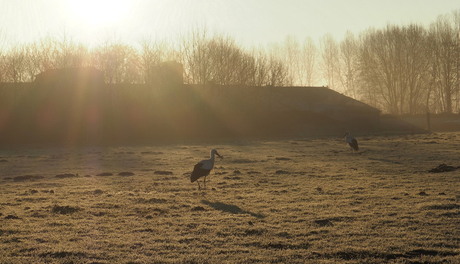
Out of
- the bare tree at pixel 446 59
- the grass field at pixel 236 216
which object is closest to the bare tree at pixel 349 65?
the bare tree at pixel 446 59

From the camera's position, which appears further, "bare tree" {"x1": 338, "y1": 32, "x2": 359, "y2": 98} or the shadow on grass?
"bare tree" {"x1": 338, "y1": 32, "x2": 359, "y2": 98}

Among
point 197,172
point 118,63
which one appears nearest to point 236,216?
point 197,172

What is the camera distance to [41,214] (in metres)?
14.4

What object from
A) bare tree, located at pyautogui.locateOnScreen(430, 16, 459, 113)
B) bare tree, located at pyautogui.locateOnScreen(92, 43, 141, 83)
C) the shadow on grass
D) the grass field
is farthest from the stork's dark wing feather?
bare tree, located at pyautogui.locateOnScreen(430, 16, 459, 113)

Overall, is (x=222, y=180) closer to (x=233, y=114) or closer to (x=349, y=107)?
(x=233, y=114)

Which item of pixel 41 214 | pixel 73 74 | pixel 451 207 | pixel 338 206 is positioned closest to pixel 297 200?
pixel 338 206

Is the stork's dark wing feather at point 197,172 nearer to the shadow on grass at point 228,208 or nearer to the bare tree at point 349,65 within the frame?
the shadow on grass at point 228,208

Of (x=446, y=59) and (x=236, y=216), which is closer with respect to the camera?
(x=236, y=216)

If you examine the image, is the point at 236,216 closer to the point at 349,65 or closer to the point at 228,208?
the point at 228,208

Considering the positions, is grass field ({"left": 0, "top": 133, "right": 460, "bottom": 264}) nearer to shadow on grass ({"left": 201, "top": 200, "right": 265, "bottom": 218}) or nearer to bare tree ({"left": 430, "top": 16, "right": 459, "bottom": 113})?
shadow on grass ({"left": 201, "top": 200, "right": 265, "bottom": 218})

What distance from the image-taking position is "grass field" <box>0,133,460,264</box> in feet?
33.3

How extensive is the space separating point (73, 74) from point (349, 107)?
3896cm

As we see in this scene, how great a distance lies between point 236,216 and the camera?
45.5 feet

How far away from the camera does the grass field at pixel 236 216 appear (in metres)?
10.1
